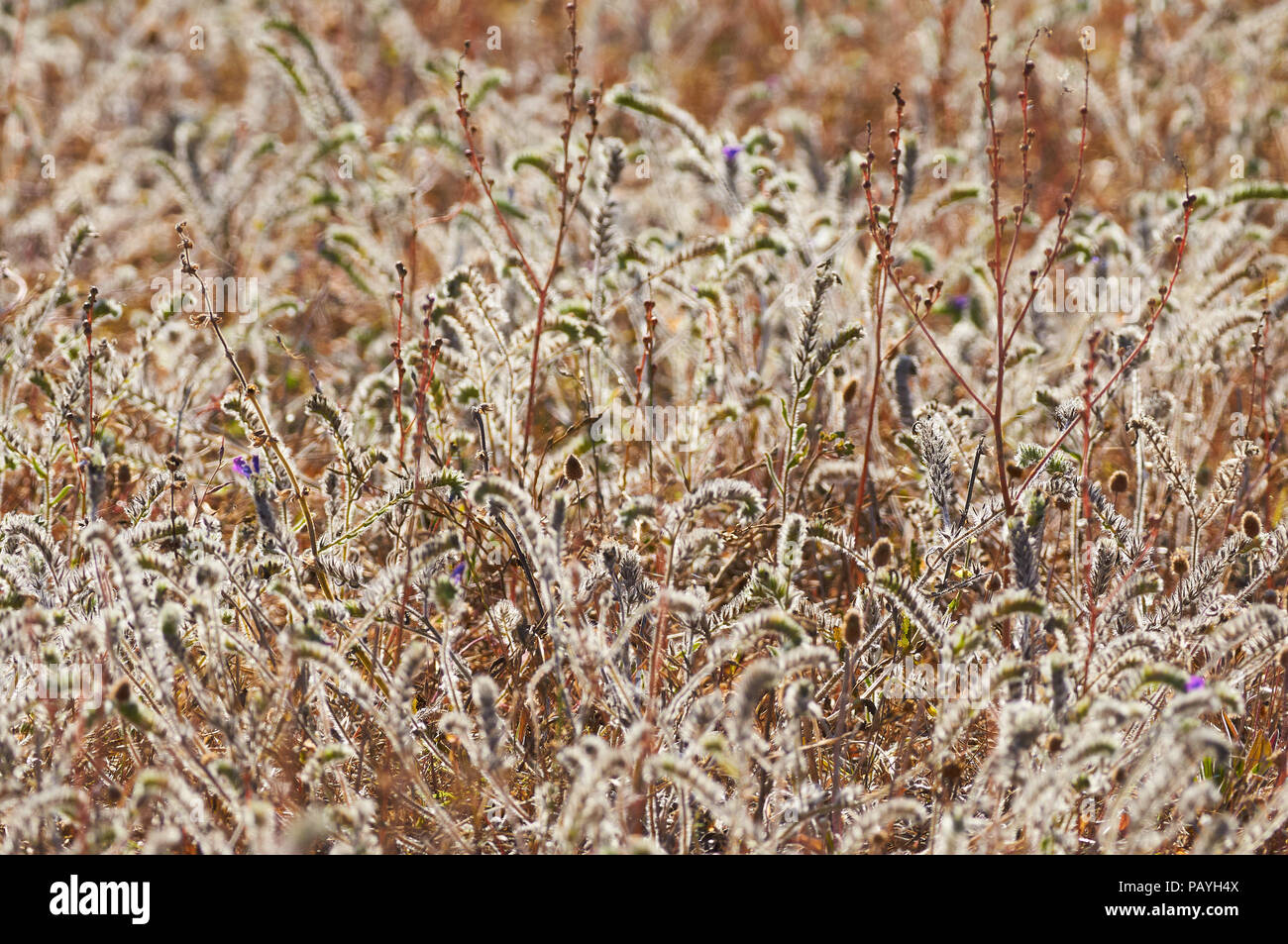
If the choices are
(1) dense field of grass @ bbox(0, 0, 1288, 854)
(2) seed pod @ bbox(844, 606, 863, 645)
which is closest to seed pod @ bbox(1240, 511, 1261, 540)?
(1) dense field of grass @ bbox(0, 0, 1288, 854)

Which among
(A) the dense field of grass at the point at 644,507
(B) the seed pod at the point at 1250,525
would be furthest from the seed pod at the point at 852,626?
(B) the seed pod at the point at 1250,525

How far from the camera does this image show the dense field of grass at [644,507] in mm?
1510

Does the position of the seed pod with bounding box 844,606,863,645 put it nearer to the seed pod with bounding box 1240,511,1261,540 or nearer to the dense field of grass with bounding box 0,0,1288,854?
the dense field of grass with bounding box 0,0,1288,854

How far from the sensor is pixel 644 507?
5.73ft

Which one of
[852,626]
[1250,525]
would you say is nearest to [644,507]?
[852,626]

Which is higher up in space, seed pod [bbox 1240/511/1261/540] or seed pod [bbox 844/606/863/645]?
seed pod [bbox 1240/511/1261/540]

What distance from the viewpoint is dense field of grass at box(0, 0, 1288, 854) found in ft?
4.95

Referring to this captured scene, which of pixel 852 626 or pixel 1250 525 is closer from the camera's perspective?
Answer: pixel 852 626

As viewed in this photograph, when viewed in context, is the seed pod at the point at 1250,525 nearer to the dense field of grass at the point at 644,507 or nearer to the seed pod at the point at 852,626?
the dense field of grass at the point at 644,507

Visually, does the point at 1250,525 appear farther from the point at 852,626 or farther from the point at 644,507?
the point at 644,507

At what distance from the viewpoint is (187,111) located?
4.45m
